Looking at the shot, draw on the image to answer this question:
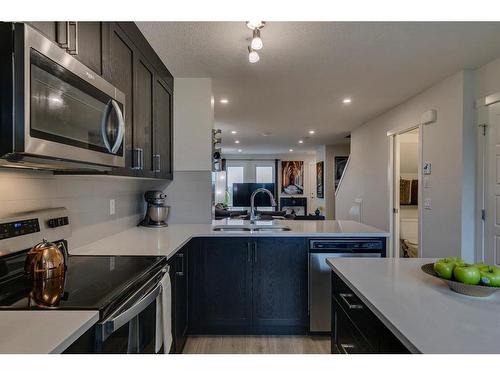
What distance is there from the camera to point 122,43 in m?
1.77

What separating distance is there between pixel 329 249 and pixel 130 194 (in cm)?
175

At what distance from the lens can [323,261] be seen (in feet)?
8.13

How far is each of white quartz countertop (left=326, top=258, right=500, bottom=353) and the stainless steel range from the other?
0.86 m

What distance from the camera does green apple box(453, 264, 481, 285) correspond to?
1013 mm

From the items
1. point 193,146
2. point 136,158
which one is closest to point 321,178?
point 193,146

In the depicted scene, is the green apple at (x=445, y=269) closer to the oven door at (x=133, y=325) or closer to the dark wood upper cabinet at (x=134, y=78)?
the oven door at (x=133, y=325)

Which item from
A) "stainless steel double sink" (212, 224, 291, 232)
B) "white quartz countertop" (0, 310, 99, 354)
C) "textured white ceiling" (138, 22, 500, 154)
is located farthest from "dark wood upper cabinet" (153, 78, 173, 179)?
"white quartz countertop" (0, 310, 99, 354)

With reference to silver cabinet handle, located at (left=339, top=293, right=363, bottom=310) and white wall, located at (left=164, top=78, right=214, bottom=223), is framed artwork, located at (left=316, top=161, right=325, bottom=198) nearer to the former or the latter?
white wall, located at (left=164, top=78, right=214, bottom=223)

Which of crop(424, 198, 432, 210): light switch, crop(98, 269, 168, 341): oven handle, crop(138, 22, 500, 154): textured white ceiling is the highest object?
crop(138, 22, 500, 154): textured white ceiling

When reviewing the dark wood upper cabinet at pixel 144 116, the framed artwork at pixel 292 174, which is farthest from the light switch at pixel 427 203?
the framed artwork at pixel 292 174

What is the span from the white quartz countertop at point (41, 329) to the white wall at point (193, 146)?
2148mm
